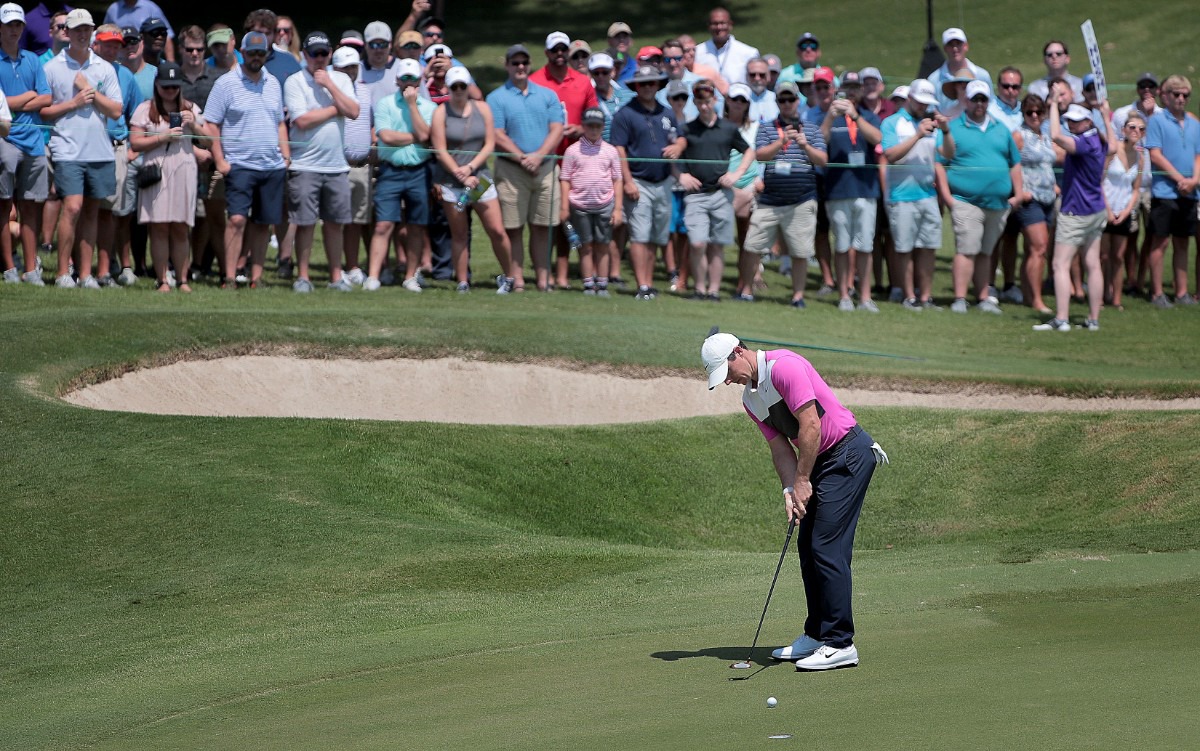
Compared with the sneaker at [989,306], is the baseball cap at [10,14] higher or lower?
higher

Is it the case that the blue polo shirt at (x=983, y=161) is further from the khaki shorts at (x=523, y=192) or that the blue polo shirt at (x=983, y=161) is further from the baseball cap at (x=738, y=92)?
the khaki shorts at (x=523, y=192)

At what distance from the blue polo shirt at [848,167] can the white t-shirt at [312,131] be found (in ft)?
19.7

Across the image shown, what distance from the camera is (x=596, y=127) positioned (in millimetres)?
19656

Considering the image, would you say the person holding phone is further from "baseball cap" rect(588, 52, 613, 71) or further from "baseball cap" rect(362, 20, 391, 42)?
"baseball cap" rect(588, 52, 613, 71)

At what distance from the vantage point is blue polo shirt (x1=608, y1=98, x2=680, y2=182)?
2009 centimetres

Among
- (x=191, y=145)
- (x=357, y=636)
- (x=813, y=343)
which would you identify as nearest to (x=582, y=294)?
(x=813, y=343)

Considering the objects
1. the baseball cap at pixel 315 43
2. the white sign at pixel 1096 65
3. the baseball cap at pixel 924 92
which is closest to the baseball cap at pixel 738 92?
the baseball cap at pixel 924 92

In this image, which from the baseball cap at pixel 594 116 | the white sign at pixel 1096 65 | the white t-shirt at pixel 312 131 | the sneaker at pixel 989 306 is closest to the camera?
the white t-shirt at pixel 312 131

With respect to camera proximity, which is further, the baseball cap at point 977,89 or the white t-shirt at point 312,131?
the baseball cap at point 977,89

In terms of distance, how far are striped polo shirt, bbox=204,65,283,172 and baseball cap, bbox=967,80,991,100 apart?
872cm

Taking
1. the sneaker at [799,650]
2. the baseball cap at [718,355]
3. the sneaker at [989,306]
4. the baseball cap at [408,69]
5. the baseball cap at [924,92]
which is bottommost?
the sneaker at [799,650]

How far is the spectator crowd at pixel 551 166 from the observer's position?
58.5ft

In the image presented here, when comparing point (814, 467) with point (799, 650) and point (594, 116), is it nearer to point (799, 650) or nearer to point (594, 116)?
point (799, 650)

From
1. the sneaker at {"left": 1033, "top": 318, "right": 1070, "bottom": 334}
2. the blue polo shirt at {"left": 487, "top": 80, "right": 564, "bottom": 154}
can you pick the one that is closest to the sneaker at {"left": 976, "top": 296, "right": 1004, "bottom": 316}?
the sneaker at {"left": 1033, "top": 318, "right": 1070, "bottom": 334}
